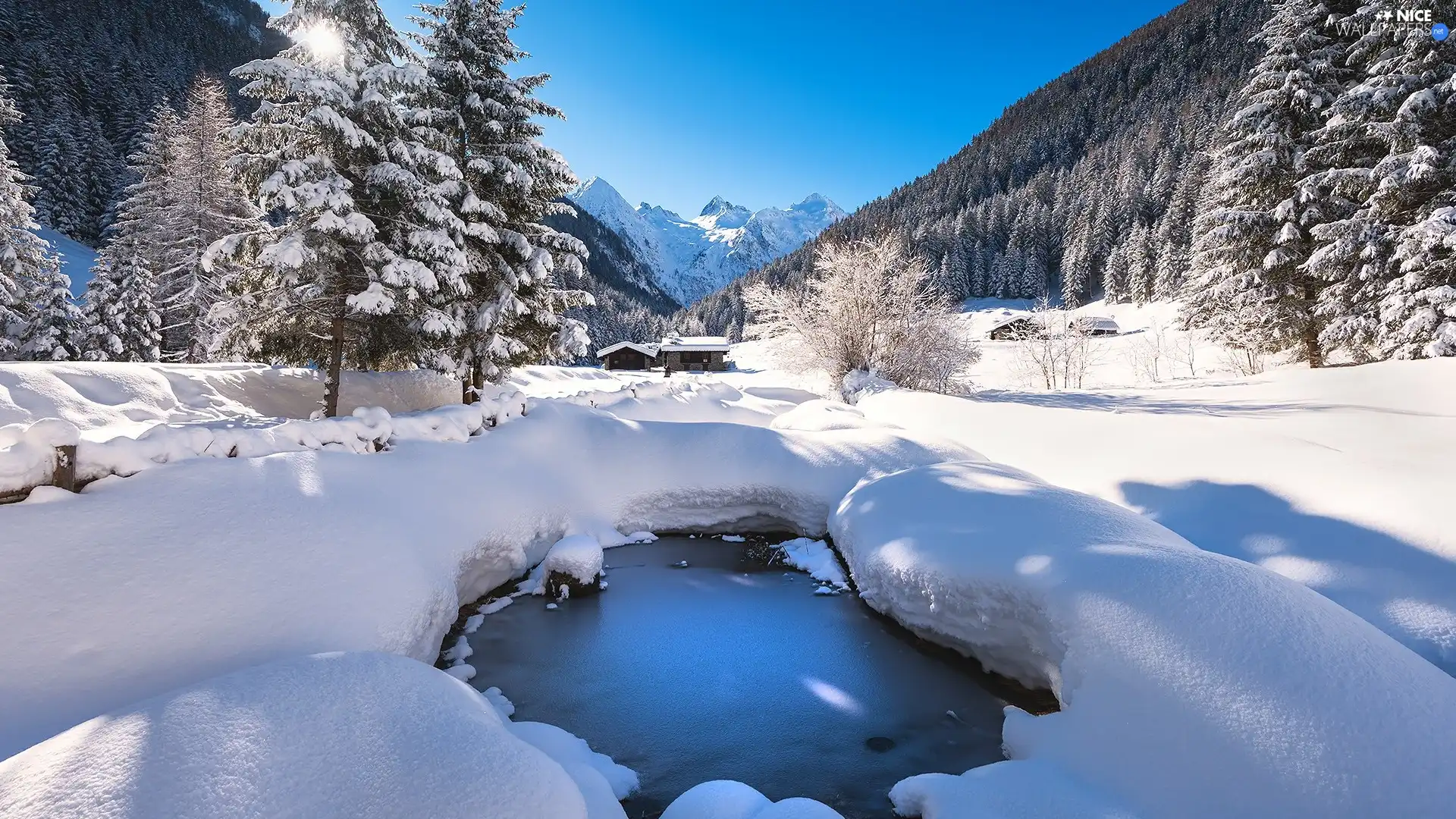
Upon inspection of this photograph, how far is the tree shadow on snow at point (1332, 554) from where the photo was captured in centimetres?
506

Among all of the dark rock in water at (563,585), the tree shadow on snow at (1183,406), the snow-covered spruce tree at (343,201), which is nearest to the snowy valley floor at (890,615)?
the tree shadow on snow at (1183,406)

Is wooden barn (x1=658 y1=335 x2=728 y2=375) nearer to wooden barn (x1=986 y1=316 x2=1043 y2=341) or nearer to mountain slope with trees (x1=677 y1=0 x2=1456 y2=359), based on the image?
wooden barn (x1=986 y1=316 x2=1043 y2=341)

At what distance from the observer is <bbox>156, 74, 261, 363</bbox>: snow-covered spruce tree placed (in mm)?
21859

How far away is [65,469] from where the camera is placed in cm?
443

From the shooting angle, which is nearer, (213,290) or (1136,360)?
(213,290)

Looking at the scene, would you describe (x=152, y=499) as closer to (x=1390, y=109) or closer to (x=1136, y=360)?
(x=1390, y=109)

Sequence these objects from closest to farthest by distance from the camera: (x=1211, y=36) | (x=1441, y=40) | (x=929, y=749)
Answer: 1. (x=929, y=749)
2. (x=1441, y=40)
3. (x=1211, y=36)

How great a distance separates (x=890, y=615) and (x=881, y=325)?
19.1m

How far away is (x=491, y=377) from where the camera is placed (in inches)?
601

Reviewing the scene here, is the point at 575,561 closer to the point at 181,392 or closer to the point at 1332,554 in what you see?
the point at 1332,554

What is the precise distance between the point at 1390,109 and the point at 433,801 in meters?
23.8

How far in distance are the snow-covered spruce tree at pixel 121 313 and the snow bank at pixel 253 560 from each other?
22083 mm

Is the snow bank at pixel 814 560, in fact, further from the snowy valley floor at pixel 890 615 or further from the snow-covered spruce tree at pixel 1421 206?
the snow-covered spruce tree at pixel 1421 206

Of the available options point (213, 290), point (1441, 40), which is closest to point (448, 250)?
point (213, 290)
